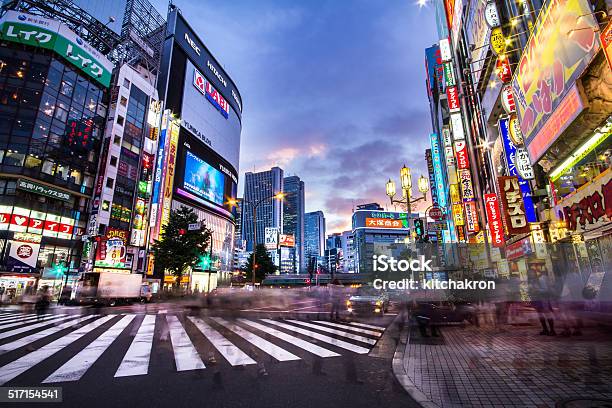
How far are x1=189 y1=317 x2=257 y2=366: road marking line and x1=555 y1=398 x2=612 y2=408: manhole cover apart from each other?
5.33 meters

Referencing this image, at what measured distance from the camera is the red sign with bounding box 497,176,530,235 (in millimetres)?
16078

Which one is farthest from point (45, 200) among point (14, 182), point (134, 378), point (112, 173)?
point (134, 378)

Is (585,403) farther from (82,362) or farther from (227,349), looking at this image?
(82,362)

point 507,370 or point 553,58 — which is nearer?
point 507,370

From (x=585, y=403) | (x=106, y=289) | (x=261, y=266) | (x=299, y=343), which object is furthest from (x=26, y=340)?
(x=261, y=266)

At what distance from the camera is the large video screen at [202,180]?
5978 cm

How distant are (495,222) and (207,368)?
21.7m

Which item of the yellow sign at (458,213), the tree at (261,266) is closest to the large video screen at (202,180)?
the tree at (261,266)

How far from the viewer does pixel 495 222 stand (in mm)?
21266

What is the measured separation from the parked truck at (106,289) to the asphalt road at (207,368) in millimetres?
17445

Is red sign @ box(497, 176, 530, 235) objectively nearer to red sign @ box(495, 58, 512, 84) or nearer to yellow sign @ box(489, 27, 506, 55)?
red sign @ box(495, 58, 512, 84)

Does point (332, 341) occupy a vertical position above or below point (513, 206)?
below

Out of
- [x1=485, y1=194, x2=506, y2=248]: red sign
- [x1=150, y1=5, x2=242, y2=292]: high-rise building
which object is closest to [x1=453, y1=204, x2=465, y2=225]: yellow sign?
[x1=485, y1=194, x2=506, y2=248]: red sign

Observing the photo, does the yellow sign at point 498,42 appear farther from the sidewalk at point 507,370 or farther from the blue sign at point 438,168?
the blue sign at point 438,168
